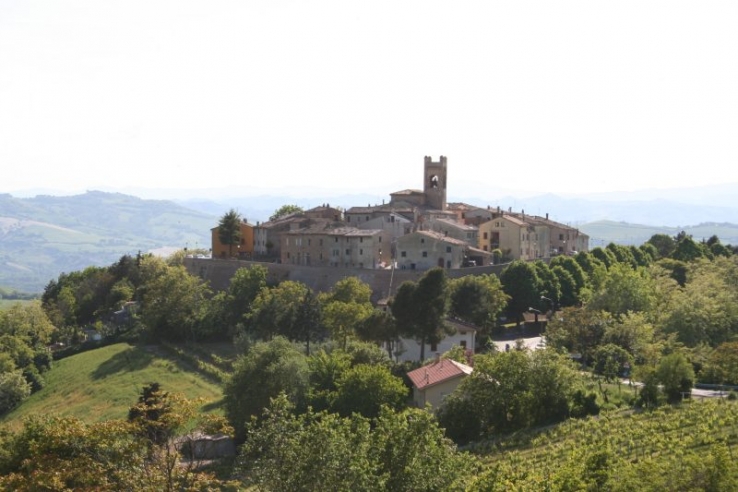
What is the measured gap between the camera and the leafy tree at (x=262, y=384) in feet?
132

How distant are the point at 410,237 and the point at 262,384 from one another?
30.5 m

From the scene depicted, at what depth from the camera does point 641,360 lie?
4456cm

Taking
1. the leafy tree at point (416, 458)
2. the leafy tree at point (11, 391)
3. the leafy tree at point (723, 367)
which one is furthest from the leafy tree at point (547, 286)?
the leafy tree at point (416, 458)

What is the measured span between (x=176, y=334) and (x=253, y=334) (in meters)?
10.8

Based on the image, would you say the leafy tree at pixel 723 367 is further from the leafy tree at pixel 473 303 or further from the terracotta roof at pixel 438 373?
the leafy tree at pixel 473 303

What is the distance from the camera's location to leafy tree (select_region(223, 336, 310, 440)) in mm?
40188

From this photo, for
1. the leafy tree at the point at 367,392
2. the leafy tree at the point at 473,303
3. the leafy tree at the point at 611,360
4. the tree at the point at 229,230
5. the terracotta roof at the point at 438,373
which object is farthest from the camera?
the tree at the point at 229,230

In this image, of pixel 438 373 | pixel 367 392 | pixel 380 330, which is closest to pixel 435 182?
pixel 380 330

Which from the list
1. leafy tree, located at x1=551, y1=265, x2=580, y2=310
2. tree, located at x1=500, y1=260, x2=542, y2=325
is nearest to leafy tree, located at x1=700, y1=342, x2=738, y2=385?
tree, located at x1=500, y1=260, x2=542, y2=325

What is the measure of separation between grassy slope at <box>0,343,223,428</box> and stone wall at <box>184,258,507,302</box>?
40.9 ft

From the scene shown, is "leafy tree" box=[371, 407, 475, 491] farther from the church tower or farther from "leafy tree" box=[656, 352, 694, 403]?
the church tower

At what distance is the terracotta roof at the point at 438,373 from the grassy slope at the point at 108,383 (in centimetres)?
1324

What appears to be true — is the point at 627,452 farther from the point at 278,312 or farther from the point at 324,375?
the point at 278,312

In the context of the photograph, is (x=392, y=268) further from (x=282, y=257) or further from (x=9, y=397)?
(x=9, y=397)
